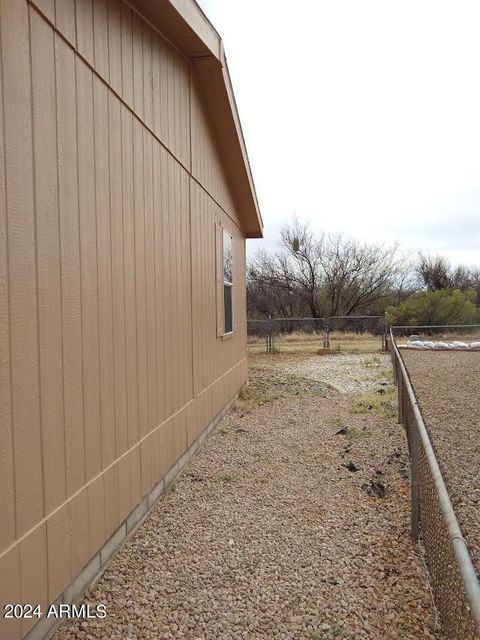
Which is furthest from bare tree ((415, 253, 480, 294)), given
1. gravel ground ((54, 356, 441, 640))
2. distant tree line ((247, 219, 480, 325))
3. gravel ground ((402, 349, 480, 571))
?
gravel ground ((54, 356, 441, 640))

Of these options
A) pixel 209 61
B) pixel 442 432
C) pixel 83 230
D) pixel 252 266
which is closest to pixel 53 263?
pixel 83 230

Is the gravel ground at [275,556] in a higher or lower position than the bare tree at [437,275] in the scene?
lower

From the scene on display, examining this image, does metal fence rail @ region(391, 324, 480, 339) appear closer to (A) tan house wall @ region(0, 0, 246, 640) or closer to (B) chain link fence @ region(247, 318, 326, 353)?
(B) chain link fence @ region(247, 318, 326, 353)

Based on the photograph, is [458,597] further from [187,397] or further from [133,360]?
[187,397]

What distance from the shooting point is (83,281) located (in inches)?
106

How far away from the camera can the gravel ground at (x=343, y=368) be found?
9.93 m

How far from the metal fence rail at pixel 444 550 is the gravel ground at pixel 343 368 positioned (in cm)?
591

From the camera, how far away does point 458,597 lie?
1.99 meters

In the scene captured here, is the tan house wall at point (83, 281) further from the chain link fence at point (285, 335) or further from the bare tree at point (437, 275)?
the bare tree at point (437, 275)

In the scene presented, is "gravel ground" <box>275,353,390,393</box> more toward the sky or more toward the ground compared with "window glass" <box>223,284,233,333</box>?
more toward the ground

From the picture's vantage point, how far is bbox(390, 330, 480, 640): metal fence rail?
1698mm

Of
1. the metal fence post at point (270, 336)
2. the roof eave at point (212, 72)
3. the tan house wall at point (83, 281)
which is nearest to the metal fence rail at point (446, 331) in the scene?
the metal fence post at point (270, 336)

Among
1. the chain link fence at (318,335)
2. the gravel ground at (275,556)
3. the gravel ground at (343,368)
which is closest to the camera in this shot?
the gravel ground at (275,556)

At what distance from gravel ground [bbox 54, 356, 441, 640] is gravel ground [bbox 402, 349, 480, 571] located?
39 cm
